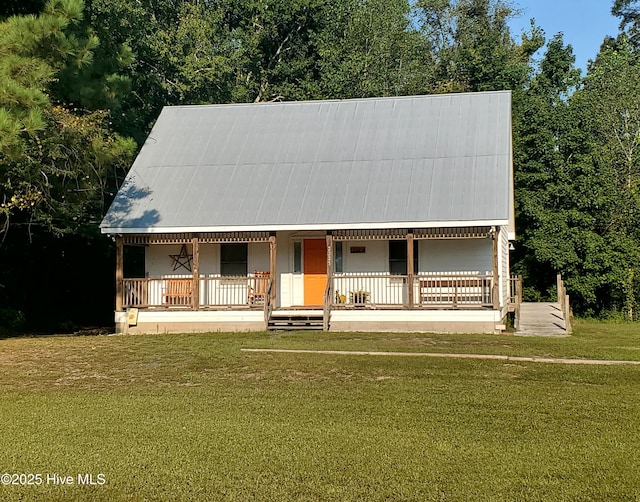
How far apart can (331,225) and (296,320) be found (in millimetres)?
2638

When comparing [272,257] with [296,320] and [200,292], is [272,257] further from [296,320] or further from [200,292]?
[200,292]

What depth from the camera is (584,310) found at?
1062 inches

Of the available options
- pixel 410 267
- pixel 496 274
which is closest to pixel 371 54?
pixel 410 267

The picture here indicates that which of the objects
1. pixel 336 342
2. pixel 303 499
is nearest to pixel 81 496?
pixel 303 499

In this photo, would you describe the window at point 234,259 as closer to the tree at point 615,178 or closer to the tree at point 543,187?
the tree at point 543,187

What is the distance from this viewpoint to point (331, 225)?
1867 cm

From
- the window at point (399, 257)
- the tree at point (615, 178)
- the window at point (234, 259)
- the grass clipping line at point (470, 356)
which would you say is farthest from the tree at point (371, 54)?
the grass clipping line at point (470, 356)

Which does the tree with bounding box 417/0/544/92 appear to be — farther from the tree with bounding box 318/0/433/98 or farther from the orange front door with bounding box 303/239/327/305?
the orange front door with bounding box 303/239/327/305

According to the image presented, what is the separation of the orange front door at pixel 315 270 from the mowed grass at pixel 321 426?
6837 millimetres

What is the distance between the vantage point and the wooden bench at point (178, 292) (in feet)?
64.7

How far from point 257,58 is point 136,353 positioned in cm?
2522

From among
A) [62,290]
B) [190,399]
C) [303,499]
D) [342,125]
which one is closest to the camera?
[303,499]

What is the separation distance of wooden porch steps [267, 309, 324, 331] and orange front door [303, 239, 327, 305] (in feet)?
5.16

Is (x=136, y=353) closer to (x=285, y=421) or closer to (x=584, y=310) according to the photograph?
(x=285, y=421)
